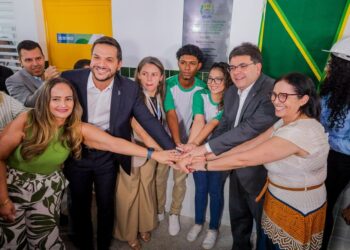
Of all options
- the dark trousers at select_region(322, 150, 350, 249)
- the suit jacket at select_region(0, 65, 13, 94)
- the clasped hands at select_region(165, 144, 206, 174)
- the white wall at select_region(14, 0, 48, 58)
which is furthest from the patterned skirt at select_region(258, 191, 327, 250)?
the white wall at select_region(14, 0, 48, 58)

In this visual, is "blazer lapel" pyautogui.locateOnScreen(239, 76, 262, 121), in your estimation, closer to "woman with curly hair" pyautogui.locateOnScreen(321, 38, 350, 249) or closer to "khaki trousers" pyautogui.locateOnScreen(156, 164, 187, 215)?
"woman with curly hair" pyautogui.locateOnScreen(321, 38, 350, 249)

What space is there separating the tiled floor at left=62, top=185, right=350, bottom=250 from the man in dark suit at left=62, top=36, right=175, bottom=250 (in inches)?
21.8

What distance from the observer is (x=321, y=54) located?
235 centimetres

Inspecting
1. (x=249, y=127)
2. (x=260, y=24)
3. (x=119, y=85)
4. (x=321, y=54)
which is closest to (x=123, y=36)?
(x=119, y=85)

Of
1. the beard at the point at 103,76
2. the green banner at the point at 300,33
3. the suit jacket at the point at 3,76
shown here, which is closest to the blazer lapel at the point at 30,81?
the suit jacket at the point at 3,76

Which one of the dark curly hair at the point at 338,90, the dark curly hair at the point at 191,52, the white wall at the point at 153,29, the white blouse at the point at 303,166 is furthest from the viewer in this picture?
the white wall at the point at 153,29

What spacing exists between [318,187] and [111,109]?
1.51 m

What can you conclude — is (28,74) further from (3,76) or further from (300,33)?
(300,33)

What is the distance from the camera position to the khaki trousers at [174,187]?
2697 millimetres

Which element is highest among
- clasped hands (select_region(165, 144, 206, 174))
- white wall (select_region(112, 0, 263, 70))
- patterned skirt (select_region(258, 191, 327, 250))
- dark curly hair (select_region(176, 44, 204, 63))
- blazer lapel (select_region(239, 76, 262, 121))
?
white wall (select_region(112, 0, 263, 70))

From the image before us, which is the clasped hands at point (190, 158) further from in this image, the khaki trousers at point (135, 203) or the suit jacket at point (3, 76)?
the suit jacket at point (3, 76)

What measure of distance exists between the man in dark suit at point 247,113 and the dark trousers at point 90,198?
0.78 metres

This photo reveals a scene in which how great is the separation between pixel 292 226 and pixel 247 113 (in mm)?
825

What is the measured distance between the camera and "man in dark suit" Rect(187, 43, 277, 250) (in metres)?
1.94
